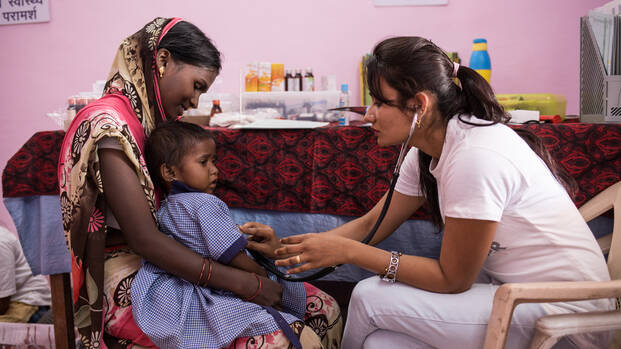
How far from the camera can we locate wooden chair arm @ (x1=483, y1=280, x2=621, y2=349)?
0.84 m

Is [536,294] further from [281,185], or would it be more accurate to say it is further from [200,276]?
[281,185]

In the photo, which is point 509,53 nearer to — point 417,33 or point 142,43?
point 417,33

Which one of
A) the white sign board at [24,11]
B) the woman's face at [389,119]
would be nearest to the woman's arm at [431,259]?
the woman's face at [389,119]

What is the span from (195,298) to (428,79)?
2.53 feet

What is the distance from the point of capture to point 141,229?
1.03 metres

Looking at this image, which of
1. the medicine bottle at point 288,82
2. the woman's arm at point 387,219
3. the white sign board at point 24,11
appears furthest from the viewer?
the white sign board at point 24,11

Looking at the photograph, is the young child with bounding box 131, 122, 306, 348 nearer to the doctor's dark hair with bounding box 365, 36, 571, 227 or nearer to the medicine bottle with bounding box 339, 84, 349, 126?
the doctor's dark hair with bounding box 365, 36, 571, 227

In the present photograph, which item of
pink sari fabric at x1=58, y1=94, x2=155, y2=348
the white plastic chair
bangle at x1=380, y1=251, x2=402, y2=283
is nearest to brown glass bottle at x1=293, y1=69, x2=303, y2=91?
pink sari fabric at x1=58, y1=94, x2=155, y2=348

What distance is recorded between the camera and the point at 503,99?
5.67ft

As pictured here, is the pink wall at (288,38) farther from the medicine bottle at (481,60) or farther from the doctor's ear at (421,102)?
the doctor's ear at (421,102)

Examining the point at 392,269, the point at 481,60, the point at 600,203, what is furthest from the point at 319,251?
the point at 481,60

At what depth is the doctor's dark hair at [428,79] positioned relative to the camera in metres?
1.04

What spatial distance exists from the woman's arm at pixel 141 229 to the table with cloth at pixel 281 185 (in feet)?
1.96

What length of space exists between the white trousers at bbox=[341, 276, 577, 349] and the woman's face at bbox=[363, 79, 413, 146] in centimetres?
36
